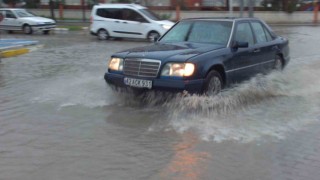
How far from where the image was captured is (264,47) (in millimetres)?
9477

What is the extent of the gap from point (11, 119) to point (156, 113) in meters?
2.25

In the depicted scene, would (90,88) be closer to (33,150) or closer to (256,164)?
(33,150)

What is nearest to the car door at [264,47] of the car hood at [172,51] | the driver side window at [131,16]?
the car hood at [172,51]

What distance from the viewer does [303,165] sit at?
528 cm

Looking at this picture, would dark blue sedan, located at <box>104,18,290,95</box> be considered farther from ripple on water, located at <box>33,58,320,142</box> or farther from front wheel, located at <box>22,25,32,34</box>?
front wheel, located at <box>22,25,32,34</box>

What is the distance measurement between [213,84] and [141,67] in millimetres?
1198

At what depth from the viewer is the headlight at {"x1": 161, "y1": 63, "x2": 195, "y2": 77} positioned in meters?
7.37

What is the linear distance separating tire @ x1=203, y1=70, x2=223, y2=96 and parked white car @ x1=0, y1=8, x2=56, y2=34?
20578 mm

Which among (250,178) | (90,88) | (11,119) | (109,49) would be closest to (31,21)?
(109,49)

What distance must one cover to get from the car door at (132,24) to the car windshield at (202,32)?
12423 mm

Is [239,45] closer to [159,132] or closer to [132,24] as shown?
[159,132]

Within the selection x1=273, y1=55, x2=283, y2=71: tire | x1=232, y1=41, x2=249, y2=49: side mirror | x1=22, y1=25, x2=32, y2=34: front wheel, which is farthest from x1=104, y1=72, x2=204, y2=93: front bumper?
x1=22, y1=25, x2=32, y2=34: front wheel

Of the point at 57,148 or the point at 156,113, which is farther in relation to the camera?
the point at 156,113

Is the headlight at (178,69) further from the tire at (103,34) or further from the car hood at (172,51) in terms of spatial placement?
the tire at (103,34)
